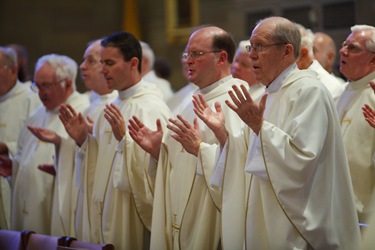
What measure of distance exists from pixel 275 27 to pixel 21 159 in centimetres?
369

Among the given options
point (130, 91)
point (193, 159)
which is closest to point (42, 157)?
point (130, 91)

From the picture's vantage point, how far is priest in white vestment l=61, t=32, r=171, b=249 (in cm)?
612

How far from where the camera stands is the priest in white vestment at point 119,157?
241 inches

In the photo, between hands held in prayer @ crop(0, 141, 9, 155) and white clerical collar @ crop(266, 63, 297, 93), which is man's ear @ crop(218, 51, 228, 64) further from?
hands held in prayer @ crop(0, 141, 9, 155)

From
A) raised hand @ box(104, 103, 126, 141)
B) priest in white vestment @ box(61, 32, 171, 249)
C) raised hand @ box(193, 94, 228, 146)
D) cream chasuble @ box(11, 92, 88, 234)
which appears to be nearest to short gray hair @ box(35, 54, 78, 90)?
cream chasuble @ box(11, 92, 88, 234)

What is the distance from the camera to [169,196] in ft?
19.3

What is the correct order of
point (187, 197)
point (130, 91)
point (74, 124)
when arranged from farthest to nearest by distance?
point (74, 124), point (130, 91), point (187, 197)

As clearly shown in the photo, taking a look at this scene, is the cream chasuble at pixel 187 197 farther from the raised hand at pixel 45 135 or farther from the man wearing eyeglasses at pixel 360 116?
the raised hand at pixel 45 135

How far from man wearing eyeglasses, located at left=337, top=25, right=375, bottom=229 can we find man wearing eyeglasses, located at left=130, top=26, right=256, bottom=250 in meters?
0.92

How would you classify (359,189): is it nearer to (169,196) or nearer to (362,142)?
(362,142)

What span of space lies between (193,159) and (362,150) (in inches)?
51.7

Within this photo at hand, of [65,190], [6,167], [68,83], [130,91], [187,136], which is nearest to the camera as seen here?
[187,136]

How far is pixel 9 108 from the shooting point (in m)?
8.40

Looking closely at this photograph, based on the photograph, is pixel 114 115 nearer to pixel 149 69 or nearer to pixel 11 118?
pixel 11 118
